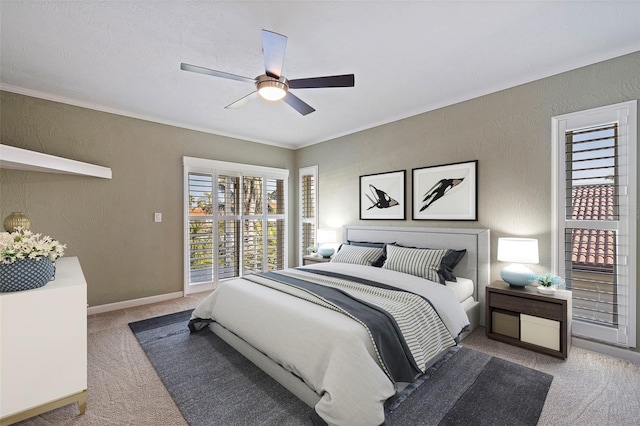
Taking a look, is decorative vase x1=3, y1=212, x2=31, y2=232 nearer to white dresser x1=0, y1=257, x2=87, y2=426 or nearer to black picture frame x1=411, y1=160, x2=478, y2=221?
white dresser x1=0, y1=257, x2=87, y2=426

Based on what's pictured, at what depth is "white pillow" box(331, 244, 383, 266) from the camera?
3.74 metres

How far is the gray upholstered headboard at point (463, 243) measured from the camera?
3215 mm

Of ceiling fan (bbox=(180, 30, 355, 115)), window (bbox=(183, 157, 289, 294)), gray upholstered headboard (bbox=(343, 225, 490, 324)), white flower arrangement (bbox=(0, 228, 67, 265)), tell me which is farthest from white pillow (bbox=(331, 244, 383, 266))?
white flower arrangement (bbox=(0, 228, 67, 265))

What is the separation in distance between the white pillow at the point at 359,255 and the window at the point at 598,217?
184cm

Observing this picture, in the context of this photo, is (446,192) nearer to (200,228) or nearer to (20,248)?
(200,228)

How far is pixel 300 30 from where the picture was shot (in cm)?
218

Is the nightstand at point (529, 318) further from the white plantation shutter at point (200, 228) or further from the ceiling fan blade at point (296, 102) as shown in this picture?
the white plantation shutter at point (200, 228)

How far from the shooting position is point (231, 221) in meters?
4.85

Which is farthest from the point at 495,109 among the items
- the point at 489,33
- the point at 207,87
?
the point at 207,87

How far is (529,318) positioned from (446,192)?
5.24 ft

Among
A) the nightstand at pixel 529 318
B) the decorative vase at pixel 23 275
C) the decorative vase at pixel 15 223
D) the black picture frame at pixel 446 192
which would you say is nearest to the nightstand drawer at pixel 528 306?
the nightstand at pixel 529 318

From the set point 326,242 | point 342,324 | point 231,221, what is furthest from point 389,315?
point 231,221

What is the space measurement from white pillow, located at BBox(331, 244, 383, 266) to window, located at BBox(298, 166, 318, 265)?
146 centimetres

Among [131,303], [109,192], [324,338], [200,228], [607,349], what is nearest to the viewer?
[324,338]
